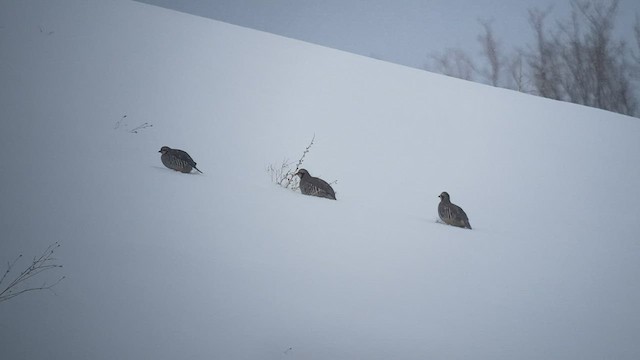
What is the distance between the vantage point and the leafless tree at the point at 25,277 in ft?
4.96

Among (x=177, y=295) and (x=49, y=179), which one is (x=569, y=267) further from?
(x=49, y=179)

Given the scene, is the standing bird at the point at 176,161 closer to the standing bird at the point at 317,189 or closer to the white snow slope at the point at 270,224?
the white snow slope at the point at 270,224

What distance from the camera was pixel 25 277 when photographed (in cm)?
159

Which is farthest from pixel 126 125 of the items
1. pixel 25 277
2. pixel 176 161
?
pixel 25 277

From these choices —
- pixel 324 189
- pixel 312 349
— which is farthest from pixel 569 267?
pixel 312 349

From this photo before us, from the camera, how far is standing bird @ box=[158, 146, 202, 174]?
3.54 m

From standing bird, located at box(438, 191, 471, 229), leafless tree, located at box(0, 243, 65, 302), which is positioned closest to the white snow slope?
leafless tree, located at box(0, 243, 65, 302)

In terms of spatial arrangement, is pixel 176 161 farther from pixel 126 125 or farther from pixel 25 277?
pixel 25 277

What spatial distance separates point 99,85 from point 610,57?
1921 centimetres

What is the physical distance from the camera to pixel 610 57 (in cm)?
1623

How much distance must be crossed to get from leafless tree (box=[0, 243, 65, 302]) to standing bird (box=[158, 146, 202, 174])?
184 cm

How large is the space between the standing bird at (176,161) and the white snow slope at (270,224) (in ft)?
0.32

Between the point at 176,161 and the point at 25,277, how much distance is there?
204 cm

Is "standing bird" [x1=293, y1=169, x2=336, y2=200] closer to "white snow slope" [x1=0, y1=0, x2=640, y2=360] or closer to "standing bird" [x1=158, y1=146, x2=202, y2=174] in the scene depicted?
"white snow slope" [x1=0, y1=0, x2=640, y2=360]
